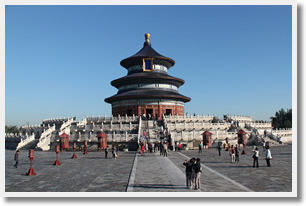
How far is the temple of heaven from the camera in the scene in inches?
2315

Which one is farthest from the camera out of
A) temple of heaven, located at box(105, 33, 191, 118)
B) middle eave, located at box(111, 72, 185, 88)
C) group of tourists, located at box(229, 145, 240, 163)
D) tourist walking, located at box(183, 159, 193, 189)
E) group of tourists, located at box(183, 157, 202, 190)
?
middle eave, located at box(111, 72, 185, 88)

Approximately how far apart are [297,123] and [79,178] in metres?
11.1

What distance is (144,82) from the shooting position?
204 ft

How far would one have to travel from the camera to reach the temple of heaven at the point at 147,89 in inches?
2315

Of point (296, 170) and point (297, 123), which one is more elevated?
point (297, 123)

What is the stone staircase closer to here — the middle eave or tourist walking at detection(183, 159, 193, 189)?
the middle eave

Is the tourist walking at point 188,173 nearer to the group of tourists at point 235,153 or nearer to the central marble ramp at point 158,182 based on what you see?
the central marble ramp at point 158,182

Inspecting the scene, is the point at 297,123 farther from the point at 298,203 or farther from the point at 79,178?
the point at 79,178

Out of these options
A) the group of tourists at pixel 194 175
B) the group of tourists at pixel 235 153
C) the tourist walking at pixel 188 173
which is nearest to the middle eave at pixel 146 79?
the group of tourists at pixel 235 153

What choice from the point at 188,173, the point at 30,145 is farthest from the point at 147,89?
the point at 188,173

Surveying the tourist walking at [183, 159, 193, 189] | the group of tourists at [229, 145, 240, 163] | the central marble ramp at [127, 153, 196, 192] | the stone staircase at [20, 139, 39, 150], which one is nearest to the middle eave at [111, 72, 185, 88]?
the stone staircase at [20, 139, 39, 150]

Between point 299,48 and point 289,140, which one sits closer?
point 299,48
